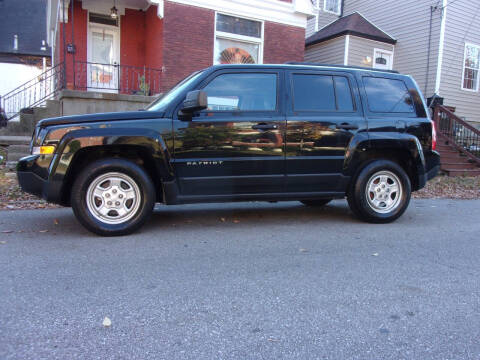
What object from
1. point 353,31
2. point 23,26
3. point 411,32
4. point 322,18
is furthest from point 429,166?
point 23,26

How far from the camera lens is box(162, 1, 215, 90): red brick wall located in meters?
11.8

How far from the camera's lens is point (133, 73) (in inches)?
514

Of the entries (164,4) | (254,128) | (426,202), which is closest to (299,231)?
(254,128)

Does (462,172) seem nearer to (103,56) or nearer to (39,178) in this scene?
(39,178)

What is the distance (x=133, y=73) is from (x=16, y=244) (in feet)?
32.8

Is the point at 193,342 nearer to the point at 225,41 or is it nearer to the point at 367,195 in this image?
the point at 367,195

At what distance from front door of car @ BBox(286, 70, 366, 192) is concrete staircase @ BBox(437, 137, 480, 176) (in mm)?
7287

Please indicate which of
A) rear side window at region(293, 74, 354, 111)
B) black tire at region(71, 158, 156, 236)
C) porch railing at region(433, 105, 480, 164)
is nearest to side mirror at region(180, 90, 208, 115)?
black tire at region(71, 158, 156, 236)

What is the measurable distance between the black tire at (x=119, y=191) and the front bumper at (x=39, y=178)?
0.21 meters

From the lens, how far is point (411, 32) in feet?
51.9

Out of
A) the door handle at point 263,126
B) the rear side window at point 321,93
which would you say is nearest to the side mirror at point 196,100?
the door handle at point 263,126

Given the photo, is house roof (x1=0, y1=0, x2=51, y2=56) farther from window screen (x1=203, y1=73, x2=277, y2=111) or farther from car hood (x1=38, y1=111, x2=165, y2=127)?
window screen (x1=203, y1=73, x2=277, y2=111)

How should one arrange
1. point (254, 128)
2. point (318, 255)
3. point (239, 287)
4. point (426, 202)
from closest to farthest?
point (239, 287)
point (318, 255)
point (254, 128)
point (426, 202)

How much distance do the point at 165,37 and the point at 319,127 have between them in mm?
8365
